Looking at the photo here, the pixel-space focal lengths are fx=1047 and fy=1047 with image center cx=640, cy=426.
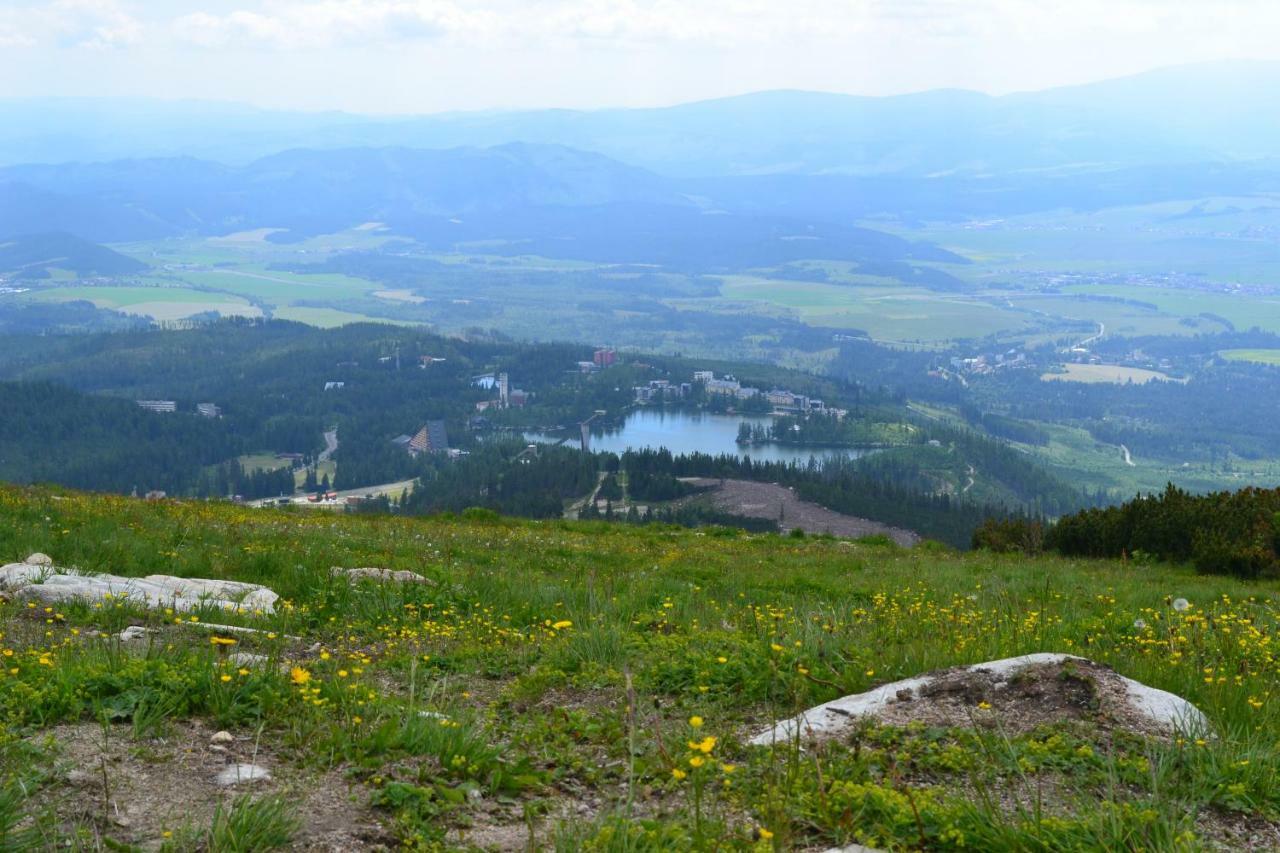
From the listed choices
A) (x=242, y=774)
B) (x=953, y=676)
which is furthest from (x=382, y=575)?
(x=953, y=676)

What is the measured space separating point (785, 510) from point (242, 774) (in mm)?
63881

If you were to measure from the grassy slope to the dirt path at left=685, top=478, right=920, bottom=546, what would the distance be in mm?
44443

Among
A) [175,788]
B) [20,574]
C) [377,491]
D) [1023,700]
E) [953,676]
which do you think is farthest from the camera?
[377,491]

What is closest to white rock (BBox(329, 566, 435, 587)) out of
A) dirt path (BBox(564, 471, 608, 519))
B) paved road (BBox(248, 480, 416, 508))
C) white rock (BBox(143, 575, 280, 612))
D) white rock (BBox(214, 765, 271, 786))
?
white rock (BBox(143, 575, 280, 612))

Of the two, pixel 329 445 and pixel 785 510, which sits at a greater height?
pixel 785 510

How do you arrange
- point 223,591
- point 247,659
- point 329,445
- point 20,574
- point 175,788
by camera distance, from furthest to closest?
point 329,445 → point 223,591 → point 20,574 → point 247,659 → point 175,788

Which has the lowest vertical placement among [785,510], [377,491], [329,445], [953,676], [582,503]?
[329,445]

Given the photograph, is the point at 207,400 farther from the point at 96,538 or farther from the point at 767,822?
the point at 767,822

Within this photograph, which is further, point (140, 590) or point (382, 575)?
point (382, 575)

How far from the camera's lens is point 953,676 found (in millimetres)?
7914

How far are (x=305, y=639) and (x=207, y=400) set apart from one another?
15561cm

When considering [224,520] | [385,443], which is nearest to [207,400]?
[385,443]

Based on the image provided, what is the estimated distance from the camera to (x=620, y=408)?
168m

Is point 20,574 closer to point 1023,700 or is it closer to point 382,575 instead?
point 382,575
